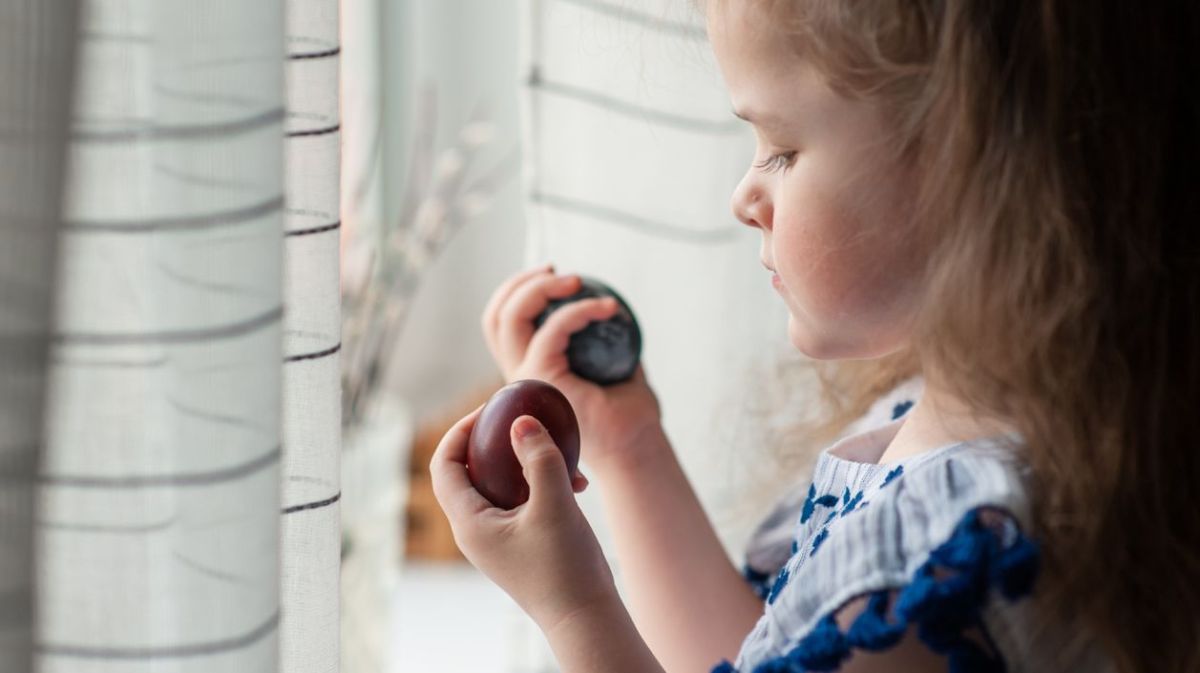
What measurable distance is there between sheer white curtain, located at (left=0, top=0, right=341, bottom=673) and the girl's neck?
1.05 ft

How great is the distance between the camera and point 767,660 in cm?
62

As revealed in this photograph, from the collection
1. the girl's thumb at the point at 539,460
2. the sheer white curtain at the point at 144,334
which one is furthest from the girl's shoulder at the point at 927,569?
the sheer white curtain at the point at 144,334

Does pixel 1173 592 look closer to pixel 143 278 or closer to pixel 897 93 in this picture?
pixel 897 93

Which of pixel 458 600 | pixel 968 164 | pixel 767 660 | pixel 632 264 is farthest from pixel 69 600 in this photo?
pixel 458 600

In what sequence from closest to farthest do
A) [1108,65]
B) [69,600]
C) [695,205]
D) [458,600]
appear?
[69,600] → [1108,65] → [695,205] → [458,600]

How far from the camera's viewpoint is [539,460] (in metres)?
0.66

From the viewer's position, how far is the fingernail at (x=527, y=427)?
67cm

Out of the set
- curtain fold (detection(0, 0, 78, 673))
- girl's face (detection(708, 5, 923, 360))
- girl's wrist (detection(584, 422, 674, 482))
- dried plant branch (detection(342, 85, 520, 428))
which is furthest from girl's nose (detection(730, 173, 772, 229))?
dried plant branch (detection(342, 85, 520, 428))

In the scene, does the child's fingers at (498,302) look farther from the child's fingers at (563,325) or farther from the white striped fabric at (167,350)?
the white striped fabric at (167,350)

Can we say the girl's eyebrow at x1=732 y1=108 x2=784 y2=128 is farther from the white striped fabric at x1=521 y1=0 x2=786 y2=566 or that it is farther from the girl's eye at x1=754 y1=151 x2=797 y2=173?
the white striped fabric at x1=521 y1=0 x2=786 y2=566

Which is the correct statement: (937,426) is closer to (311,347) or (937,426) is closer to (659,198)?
(311,347)

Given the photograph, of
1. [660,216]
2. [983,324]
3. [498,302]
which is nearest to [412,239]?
[660,216]

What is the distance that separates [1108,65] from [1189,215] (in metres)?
0.08

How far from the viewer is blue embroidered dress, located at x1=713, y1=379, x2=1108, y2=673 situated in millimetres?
581
